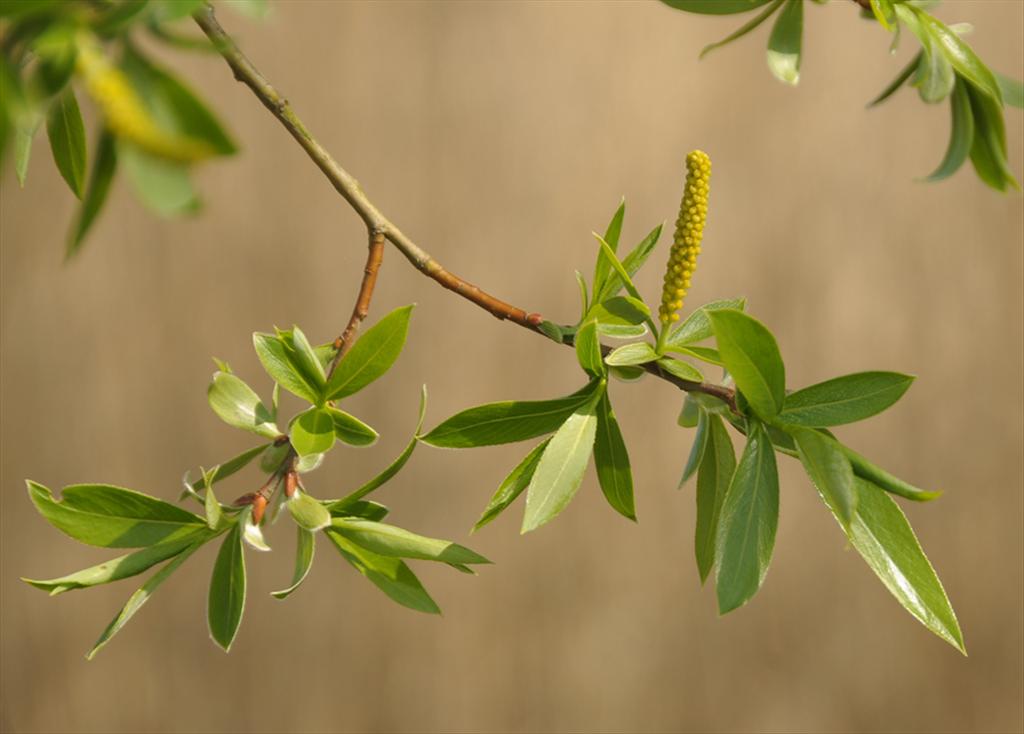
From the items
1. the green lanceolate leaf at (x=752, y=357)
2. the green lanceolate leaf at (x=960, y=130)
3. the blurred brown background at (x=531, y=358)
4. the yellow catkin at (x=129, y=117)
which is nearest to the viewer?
the yellow catkin at (x=129, y=117)

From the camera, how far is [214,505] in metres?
0.33

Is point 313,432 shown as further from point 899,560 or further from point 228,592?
point 899,560

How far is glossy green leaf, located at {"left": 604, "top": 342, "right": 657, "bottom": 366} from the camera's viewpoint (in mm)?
339

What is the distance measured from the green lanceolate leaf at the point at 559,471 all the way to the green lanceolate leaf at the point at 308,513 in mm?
60

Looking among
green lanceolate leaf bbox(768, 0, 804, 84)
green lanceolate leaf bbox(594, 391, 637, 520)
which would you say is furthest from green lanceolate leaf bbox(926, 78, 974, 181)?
green lanceolate leaf bbox(594, 391, 637, 520)

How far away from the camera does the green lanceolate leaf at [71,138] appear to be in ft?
1.11

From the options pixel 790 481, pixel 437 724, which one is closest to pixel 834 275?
pixel 790 481

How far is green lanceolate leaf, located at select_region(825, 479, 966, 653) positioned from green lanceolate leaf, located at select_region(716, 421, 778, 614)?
0.02 meters

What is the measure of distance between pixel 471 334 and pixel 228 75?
0.45 metres

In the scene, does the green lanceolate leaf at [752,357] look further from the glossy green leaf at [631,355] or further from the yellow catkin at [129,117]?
the yellow catkin at [129,117]

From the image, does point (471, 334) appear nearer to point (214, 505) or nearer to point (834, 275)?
point (834, 275)

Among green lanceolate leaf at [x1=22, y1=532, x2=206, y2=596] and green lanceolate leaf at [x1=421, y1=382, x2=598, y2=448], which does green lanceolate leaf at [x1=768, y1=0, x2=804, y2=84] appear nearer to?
green lanceolate leaf at [x1=421, y1=382, x2=598, y2=448]

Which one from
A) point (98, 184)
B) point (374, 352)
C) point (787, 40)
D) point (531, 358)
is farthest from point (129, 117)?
point (531, 358)

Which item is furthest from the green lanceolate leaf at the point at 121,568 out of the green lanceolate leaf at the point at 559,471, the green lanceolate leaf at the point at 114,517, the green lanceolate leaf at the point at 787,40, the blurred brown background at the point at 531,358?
the blurred brown background at the point at 531,358
